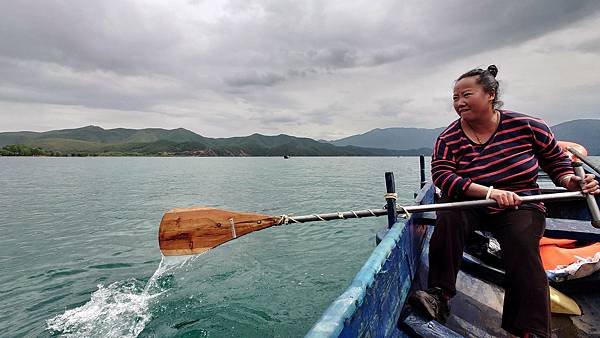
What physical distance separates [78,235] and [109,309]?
688 cm

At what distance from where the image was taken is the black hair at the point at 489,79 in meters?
2.92

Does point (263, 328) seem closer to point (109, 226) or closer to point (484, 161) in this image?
point (484, 161)

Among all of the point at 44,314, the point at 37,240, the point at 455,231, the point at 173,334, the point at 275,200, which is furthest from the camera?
the point at 275,200

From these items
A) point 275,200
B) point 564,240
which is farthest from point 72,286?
point 275,200

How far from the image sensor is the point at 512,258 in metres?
2.46

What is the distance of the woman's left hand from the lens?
278 centimetres

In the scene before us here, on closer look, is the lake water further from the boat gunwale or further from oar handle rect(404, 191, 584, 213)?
oar handle rect(404, 191, 584, 213)

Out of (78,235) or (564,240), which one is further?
(78,235)

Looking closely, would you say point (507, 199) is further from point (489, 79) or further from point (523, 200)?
point (489, 79)

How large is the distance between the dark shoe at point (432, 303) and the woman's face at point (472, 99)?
1606 mm

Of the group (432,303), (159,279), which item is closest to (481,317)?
(432,303)

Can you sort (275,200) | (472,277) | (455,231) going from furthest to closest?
(275,200), (472,277), (455,231)

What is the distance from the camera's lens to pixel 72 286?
22.2ft

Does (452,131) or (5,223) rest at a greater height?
(452,131)
